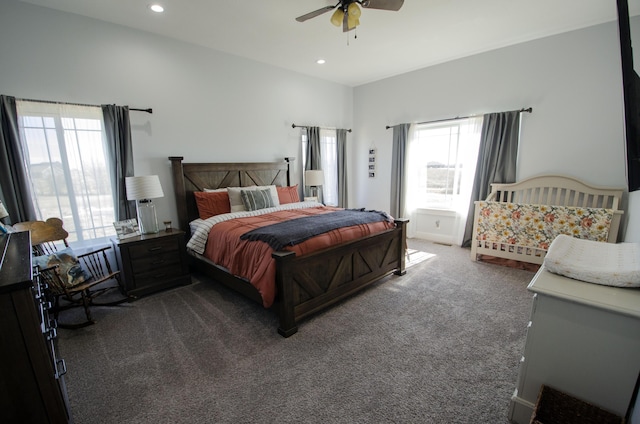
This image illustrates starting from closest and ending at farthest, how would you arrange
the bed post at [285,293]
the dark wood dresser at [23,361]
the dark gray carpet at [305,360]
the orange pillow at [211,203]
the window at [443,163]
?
the dark wood dresser at [23,361] → the dark gray carpet at [305,360] → the bed post at [285,293] → the orange pillow at [211,203] → the window at [443,163]

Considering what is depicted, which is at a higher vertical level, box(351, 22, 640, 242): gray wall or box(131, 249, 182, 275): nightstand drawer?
box(351, 22, 640, 242): gray wall

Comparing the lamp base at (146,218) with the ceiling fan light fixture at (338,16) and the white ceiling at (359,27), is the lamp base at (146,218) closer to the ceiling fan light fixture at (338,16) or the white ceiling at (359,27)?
the white ceiling at (359,27)

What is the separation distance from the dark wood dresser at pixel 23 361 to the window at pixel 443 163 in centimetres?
474

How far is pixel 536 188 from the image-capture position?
140 inches

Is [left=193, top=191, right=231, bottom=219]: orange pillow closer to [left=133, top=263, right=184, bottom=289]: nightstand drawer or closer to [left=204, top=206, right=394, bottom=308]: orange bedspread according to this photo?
[left=204, top=206, right=394, bottom=308]: orange bedspread

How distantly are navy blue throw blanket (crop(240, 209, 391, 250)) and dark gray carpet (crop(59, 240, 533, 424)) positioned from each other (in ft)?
2.44

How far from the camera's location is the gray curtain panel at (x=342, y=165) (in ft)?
17.4

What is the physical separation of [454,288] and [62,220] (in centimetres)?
421

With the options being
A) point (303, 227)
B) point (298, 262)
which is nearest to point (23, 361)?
point (298, 262)

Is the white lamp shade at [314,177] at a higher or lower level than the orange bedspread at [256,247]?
higher

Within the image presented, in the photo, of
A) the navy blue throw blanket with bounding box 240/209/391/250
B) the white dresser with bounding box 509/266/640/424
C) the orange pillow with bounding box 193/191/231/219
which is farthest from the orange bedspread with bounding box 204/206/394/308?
the white dresser with bounding box 509/266/640/424

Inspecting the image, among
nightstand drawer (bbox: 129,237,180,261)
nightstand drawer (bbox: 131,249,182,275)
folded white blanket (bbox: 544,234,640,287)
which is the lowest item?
nightstand drawer (bbox: 131,249,182,275)

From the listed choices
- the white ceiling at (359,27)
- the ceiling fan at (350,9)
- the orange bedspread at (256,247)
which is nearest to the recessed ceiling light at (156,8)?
the white ceiling at (359,27)

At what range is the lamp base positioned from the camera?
3002 millimetres
